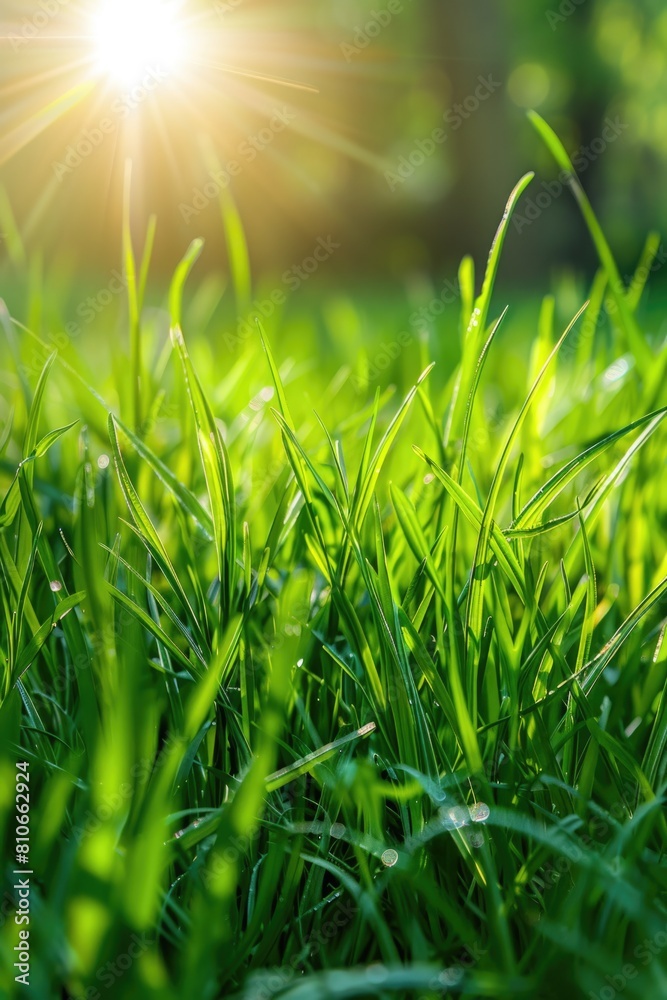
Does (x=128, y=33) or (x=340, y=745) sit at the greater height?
(x=128, y=33)

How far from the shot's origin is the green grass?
0.40 metres

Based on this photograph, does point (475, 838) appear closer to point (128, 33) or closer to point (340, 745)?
point (340, 745)

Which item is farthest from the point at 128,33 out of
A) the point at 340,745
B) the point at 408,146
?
the point at 408,146

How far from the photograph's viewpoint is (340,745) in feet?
1.56

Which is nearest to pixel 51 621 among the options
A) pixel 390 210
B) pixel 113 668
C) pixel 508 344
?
pixel 113 668

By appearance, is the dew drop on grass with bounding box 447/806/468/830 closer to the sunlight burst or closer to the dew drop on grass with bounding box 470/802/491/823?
the dew drop on grass with bounding box 470/802/491/823

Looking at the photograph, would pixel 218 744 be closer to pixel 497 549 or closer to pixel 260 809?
pixel 260 809

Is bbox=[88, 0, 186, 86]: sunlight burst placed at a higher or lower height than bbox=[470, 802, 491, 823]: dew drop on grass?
higher

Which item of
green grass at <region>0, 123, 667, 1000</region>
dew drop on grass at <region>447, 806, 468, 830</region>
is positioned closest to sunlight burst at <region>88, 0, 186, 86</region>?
green grass at <region>0, 123, 667, 1000</region>

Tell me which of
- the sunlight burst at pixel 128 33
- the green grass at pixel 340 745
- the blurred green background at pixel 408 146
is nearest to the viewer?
the green grass at pixel 340 745

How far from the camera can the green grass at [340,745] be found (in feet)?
1.30

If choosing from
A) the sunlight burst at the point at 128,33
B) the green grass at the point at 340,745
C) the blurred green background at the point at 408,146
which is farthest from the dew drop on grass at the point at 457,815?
the blurred green background at the point at 408,146

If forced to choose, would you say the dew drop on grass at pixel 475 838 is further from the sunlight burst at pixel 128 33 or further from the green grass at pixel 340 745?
the sunlight burst at pixel 128 33

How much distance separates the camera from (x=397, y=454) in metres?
1.01
